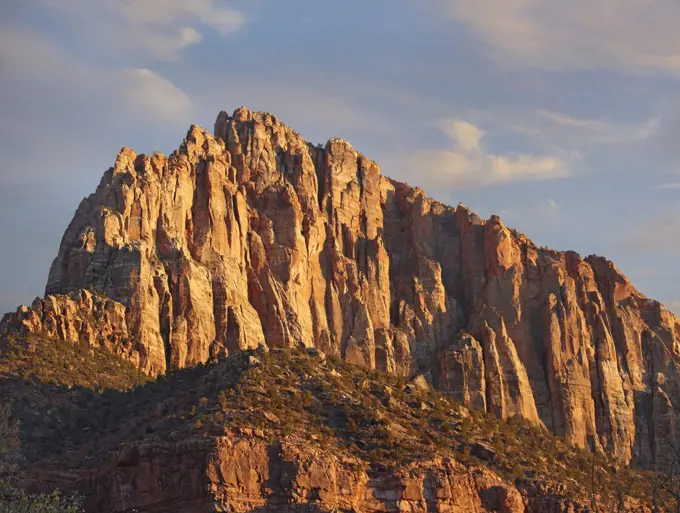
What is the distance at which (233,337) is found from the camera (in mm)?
150750

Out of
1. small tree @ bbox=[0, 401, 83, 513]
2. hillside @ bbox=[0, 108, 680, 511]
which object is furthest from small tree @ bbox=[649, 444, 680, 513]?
small tree @ bbox=[0, 401, 83, 513]

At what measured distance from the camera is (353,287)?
168875 mm

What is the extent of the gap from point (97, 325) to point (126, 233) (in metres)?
12.9

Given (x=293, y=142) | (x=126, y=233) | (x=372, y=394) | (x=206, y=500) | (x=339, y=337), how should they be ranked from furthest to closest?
1. (x=293, y=142)
2. (x=339, y=337)
3. (x=126, y=233)
4. (x=372, y=394)
5. (x=206, y=500)

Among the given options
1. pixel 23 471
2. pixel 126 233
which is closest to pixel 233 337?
pixel 126 233

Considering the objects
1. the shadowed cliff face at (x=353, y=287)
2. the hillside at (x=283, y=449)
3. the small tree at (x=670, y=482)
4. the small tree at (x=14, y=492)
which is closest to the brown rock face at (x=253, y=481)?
the hillside at (x=283, y=449)

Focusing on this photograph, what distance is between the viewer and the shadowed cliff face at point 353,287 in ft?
486

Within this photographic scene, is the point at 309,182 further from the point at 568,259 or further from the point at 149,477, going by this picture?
the point at 149,477

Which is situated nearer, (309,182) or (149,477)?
(149,477)

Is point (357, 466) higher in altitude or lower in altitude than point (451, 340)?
lower

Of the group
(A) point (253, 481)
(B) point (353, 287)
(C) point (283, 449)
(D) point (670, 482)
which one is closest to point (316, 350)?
(C) point (283, 449)

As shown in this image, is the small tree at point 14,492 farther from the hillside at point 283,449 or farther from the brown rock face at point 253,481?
the hillside at point 283,449

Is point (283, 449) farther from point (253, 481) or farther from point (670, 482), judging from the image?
point (670, 482)

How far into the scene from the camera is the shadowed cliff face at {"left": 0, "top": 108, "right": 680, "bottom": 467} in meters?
148
